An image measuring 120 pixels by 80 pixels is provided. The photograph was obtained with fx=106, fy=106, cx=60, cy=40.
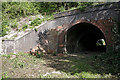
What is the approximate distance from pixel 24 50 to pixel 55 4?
769 cm

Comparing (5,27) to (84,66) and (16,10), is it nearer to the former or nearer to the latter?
(16,10)

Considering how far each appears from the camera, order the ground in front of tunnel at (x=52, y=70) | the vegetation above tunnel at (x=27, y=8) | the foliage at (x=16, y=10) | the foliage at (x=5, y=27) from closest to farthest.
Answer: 1. the ground in front of tunnel at (x=52, y=70)
2. the foliage at (x=5, y=27)
3. the vegetation above tunnel at (x=27, y=8)
4. the foliage at (x=16, y=10)

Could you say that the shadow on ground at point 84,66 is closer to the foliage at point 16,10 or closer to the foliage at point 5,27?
the foliage at point 5,27

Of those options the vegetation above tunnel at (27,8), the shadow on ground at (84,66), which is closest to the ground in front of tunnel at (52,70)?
the shadow on ground at (84,66)

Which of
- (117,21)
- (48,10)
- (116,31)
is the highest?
(48,10)

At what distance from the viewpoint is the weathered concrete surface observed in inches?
260

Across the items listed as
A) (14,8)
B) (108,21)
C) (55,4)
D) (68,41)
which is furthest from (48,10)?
(108,21)

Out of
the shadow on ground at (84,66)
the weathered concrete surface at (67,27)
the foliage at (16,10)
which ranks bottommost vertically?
the shadow on ground at (84,66)

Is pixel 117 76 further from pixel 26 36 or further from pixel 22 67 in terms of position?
pixel 26 36

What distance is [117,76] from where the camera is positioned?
3.96 meters

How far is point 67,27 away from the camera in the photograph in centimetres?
897

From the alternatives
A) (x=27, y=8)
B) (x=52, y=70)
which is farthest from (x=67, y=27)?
(x=27, y=8)

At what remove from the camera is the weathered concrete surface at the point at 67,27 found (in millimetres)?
6605

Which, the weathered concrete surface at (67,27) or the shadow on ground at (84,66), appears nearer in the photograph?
the shadow on ground at (84,66)
